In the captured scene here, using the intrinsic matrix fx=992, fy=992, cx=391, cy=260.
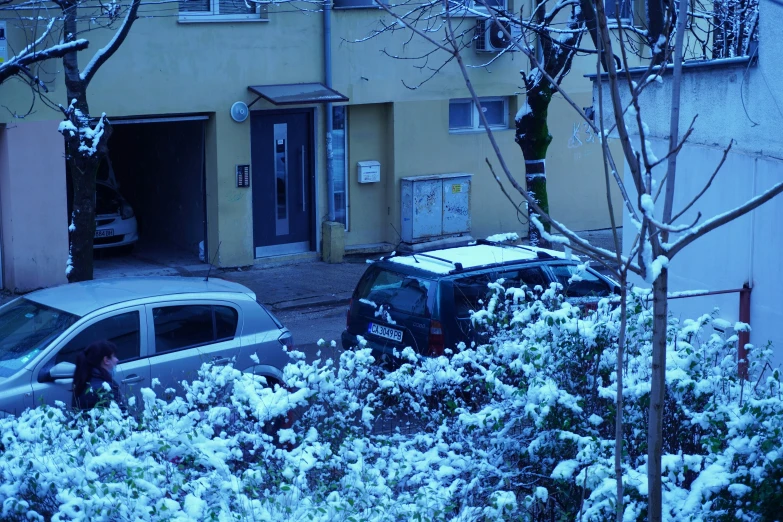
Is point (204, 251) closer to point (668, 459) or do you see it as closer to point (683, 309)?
point (683, 309)

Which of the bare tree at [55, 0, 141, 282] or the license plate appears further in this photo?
the bare tree at [55, 0, 141, 282]

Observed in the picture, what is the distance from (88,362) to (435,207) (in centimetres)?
1190

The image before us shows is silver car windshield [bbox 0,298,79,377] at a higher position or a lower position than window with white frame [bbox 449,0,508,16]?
lower

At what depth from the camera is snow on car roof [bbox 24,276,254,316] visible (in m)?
8.11

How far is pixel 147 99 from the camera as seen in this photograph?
15.7 meters

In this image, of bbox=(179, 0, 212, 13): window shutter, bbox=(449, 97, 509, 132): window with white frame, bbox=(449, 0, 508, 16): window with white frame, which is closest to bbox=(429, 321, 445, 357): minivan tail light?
bbox=(449, 0, 508, 16): window with white frame

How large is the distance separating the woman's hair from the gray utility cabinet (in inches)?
449

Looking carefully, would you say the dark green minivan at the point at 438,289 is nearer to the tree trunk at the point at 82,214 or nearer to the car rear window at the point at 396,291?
the car rear window at the point at 396,291

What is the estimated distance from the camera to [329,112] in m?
17.4

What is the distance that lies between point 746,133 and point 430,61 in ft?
34.2

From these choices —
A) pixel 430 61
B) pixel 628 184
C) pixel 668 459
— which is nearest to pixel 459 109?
pixel 430 61

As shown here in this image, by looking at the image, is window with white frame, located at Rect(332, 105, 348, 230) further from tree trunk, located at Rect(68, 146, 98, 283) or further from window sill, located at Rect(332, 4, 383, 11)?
tree trunk, located at Rect(68, 146, 98, 283)

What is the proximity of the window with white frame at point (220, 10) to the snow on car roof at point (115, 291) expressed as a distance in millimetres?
8112

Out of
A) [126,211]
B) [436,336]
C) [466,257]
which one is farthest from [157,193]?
[436,336]
